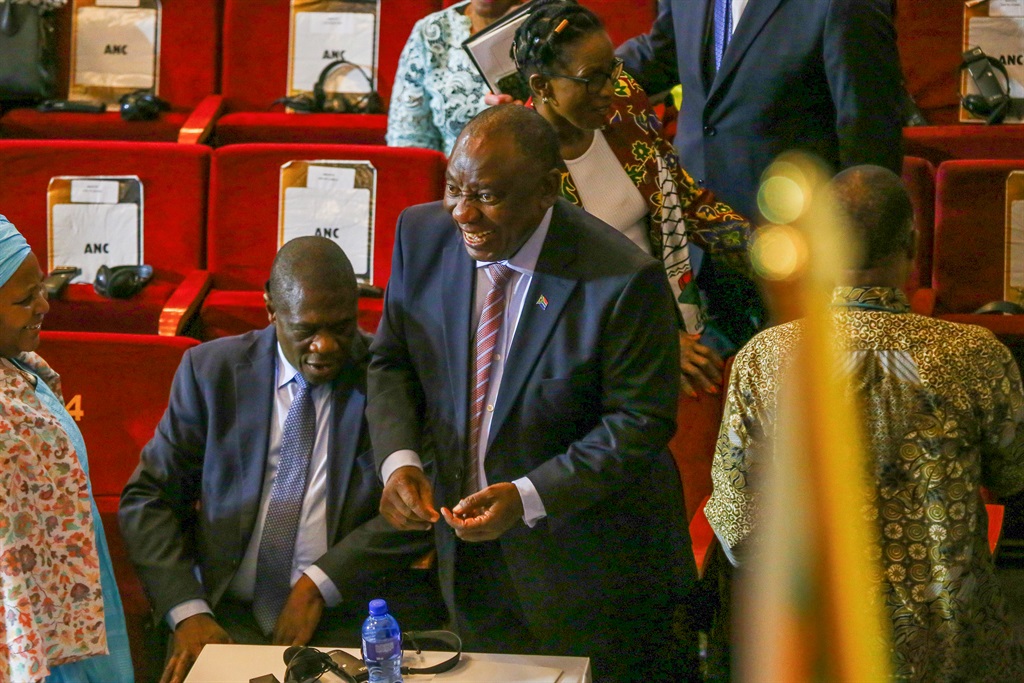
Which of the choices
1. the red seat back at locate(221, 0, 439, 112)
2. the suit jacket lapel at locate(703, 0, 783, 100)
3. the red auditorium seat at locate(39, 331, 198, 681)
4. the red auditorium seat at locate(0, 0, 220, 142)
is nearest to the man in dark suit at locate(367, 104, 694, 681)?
the red auditorium seat at locate(39, 331, 198, 681)

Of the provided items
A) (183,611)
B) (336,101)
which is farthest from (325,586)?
(336,101)

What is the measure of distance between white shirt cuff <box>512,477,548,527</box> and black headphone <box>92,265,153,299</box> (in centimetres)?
185

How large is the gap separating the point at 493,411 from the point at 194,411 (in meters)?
0.82

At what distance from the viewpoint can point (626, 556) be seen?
2059 mm

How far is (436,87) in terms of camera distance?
348 cm

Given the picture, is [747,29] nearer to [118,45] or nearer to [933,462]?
[933,462]

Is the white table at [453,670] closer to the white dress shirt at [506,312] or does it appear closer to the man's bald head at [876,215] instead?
the white dress shirt at [506,312]

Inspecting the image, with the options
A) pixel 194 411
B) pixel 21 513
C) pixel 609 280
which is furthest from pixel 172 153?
pixel 609 280

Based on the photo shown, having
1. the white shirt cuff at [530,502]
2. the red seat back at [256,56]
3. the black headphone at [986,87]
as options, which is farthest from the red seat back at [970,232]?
the red seat back at [256,56]

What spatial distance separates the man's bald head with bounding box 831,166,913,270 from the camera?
6.36 ft

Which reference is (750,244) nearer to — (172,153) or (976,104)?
(976,104)

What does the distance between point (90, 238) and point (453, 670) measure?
7.08 ft

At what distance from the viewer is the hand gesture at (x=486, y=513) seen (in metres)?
1.82

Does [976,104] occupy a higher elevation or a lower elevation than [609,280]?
higher
